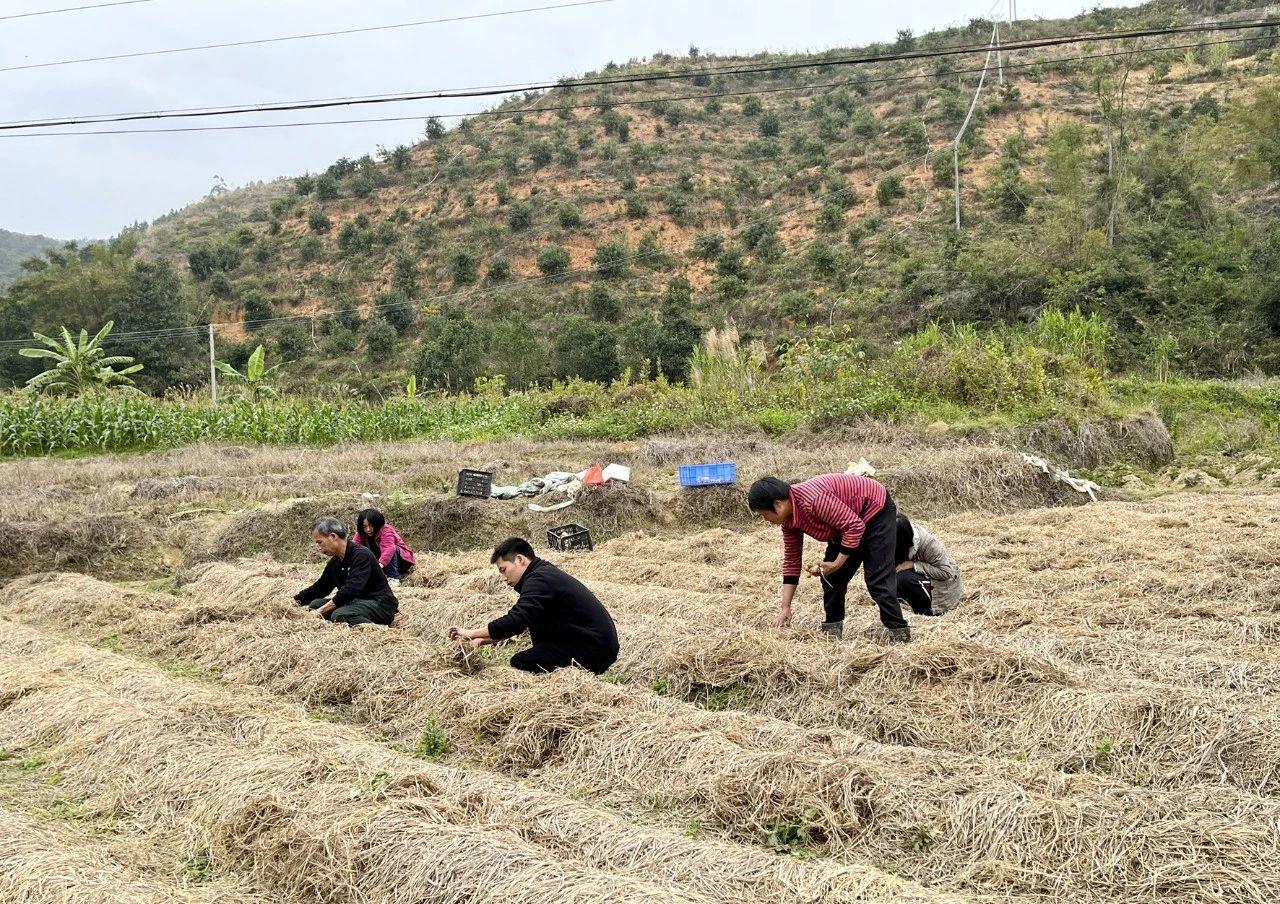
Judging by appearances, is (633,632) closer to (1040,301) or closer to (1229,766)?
(1229,766)

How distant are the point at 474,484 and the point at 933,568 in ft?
23.6

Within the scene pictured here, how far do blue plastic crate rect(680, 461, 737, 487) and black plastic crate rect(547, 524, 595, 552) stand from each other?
6.41ft

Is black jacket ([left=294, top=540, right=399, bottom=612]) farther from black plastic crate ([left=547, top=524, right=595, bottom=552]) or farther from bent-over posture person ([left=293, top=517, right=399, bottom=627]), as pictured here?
black plastic crate ([left=547, top=524, right=595, bottom=552])

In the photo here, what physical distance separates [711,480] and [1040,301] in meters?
18.2

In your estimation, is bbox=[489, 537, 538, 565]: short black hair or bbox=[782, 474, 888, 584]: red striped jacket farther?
bbox=[782, 474, 888, 584]: red striped jacket

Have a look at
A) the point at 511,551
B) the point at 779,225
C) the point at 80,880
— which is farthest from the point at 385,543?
the point at 779,225

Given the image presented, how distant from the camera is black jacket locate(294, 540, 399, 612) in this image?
296 inches

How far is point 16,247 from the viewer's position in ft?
344

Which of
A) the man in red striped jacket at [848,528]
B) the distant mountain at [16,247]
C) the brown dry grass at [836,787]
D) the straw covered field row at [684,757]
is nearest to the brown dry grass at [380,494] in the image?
the straw covered field row at [684,757]

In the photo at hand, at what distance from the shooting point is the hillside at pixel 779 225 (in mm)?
28297

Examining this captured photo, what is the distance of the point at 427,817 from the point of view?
13.3 ft

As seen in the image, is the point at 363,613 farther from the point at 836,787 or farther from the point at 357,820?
the point at 836,787

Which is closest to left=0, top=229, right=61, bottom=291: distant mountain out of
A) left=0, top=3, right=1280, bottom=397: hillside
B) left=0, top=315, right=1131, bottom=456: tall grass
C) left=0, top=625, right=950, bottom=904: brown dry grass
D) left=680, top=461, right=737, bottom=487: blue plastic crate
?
left=0, top=3, right=1280, bottom=397: hillside

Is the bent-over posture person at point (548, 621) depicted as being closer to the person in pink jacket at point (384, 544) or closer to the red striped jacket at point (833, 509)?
the red striped jacket at point (833, 509)
